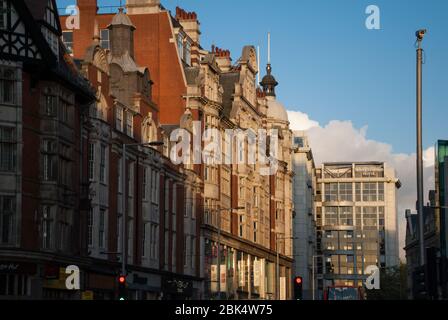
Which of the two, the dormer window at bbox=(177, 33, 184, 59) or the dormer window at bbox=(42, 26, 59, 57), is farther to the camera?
the dormer window at bbox=(177, 33, 184, 59)

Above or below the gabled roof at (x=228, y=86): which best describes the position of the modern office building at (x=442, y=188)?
below

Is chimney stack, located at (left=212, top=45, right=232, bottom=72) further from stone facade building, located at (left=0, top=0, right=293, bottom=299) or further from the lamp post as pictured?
the lamp post

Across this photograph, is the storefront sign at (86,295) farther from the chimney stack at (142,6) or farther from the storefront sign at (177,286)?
the chimney stack at (142,6)

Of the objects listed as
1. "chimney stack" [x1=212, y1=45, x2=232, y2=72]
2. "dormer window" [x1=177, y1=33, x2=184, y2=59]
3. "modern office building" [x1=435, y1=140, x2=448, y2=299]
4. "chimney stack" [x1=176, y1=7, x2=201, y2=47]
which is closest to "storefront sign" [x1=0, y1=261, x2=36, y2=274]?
"dormer window" [x1=177, y1=33, x2=184, y2=59]

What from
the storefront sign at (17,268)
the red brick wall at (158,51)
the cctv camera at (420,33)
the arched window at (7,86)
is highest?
the red brick wall at (158,51)

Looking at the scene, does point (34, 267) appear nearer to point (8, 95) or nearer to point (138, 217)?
point (8, 95)

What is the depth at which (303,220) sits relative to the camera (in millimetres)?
160125

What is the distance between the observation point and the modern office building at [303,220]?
6156 inches

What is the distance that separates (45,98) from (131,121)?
1900 cm

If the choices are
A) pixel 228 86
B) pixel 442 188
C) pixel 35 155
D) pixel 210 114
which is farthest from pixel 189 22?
pixel 35 155

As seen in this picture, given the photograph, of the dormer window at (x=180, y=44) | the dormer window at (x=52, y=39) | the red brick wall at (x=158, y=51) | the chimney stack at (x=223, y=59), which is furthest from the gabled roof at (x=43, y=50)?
the chimney stack at (x=223, y=59)

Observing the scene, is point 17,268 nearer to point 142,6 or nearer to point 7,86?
point 7,86

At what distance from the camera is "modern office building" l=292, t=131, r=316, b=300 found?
156 metres
